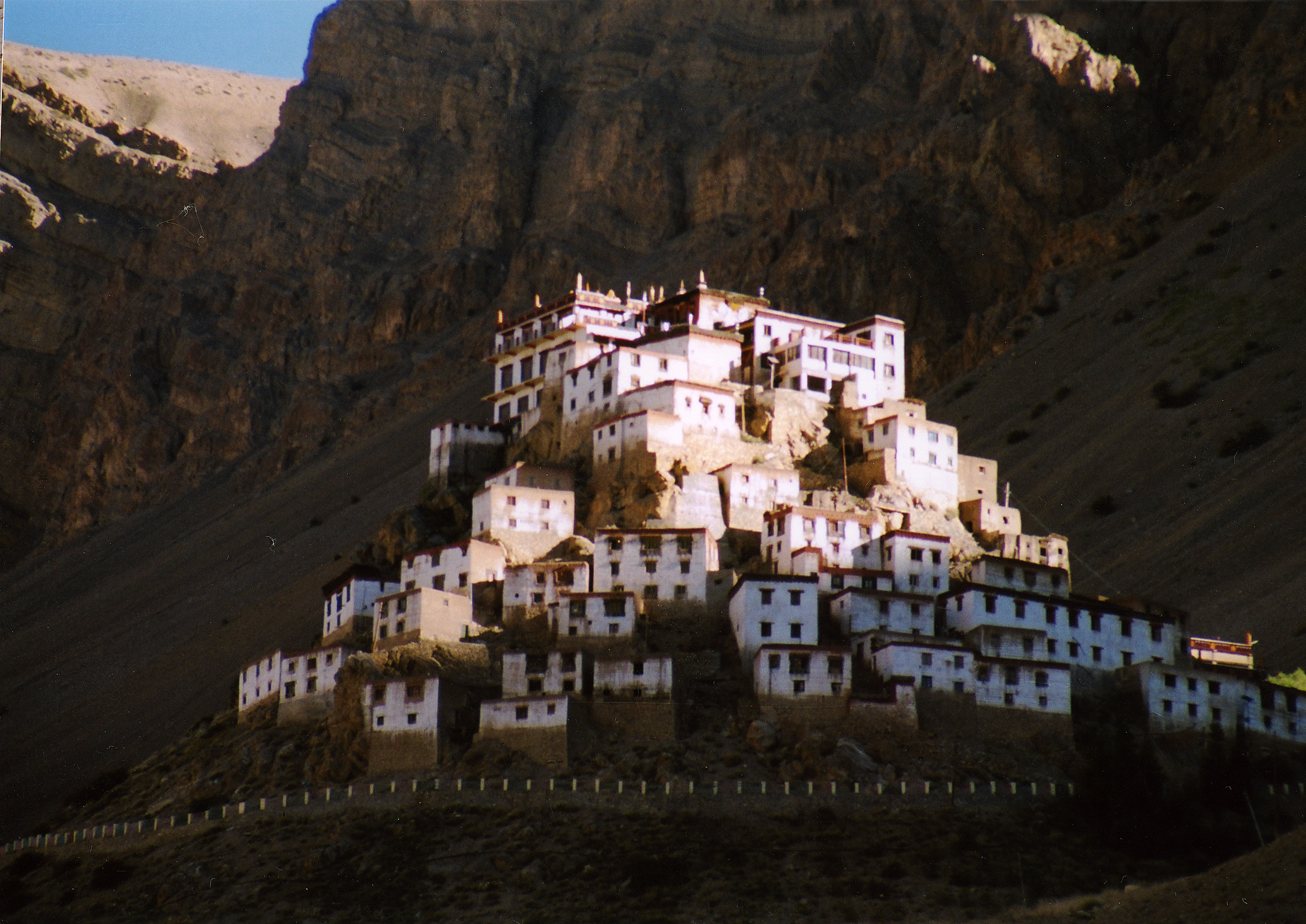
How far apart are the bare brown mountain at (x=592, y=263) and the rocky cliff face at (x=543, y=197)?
13.7 inches

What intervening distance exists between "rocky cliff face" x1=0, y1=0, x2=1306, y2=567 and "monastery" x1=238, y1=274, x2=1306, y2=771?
4675cm

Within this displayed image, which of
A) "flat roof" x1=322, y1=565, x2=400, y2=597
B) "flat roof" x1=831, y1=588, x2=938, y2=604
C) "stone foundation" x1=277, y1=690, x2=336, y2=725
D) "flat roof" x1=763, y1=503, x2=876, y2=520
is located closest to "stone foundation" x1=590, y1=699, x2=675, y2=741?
"flat roof" x1=831, y1=588, x2=938, y2=604

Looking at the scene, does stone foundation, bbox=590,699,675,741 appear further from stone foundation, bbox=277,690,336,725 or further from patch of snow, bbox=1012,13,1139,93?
patch of snow, bbox=1012,13,1139,93

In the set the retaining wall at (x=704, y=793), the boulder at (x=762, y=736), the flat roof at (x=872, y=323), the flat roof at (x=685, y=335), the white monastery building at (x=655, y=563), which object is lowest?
the retaining wall at (x=704, y=793)

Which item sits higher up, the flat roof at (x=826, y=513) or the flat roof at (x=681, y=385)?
the flat roof at (x=681, y=385)

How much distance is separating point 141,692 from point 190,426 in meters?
64.6

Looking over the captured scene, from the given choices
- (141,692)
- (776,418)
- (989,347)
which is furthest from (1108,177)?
(141,692)

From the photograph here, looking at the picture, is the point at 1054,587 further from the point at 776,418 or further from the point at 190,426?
the point at 190,426

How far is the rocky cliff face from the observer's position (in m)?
135

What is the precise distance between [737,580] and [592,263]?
287ft

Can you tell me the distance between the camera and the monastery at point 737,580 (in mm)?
63000

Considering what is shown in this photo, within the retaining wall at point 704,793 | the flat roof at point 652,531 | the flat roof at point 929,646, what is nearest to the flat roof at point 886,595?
the flat roof at point 929,646

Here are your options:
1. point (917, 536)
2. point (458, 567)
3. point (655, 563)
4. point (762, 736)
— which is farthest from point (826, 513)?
point (458, 567)

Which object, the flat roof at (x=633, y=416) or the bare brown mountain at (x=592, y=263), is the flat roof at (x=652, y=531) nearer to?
the flat roof at (x=633, y=416)
